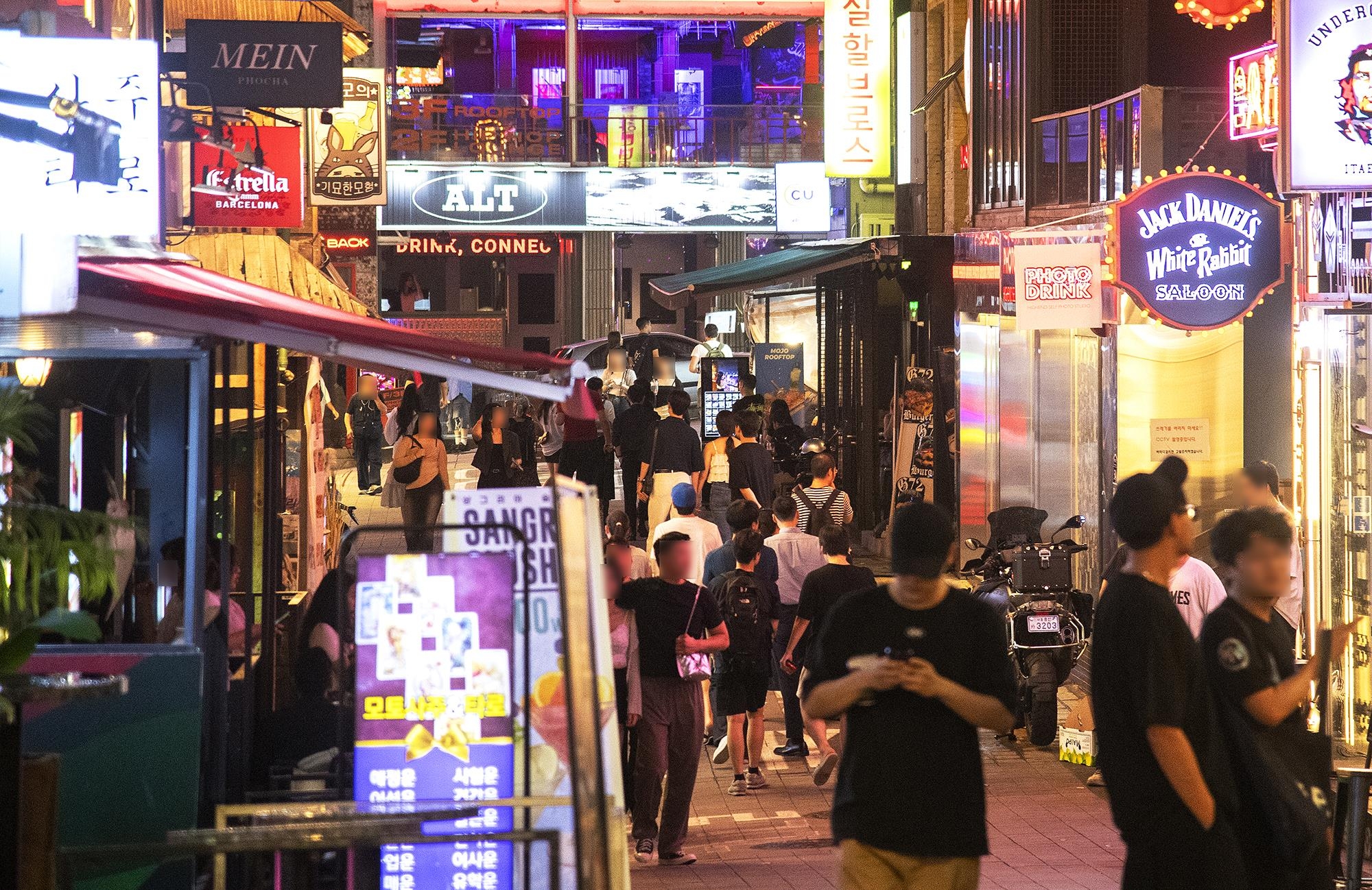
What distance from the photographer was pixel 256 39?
1358 centimetres

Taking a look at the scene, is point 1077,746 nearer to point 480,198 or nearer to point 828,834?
point 828,834

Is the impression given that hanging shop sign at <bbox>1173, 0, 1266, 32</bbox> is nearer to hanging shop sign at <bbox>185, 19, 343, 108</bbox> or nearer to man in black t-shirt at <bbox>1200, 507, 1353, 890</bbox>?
hanging shop sign at <bbox>185, 19, 343, 108</bbox>

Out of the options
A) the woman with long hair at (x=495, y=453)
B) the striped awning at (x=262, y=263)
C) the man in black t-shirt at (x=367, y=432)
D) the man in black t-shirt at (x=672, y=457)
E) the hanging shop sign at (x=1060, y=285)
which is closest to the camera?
the striped awning at (x=262, y=263)

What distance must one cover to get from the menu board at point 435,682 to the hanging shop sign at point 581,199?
24.2 metres

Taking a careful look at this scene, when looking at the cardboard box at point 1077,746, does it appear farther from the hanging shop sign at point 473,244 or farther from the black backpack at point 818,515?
the hanging shop sign at point 473,244

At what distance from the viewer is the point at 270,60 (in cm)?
1359

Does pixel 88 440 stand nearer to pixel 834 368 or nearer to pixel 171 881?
pixel 171 881

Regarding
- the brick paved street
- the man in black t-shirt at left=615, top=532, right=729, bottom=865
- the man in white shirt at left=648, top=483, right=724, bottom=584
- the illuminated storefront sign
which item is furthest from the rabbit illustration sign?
the illuminated storefront sign

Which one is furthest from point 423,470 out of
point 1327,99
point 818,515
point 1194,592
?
point 1327,99

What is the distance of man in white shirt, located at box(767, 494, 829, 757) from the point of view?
12.4m

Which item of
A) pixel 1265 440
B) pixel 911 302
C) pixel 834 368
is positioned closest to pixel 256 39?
pixel 1265 440

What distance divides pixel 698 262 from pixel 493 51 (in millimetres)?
9534

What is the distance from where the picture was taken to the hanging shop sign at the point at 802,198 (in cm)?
3000

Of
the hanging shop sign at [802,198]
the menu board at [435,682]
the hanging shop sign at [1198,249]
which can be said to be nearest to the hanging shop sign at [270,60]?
the hanging shop sign at [1198,249]
